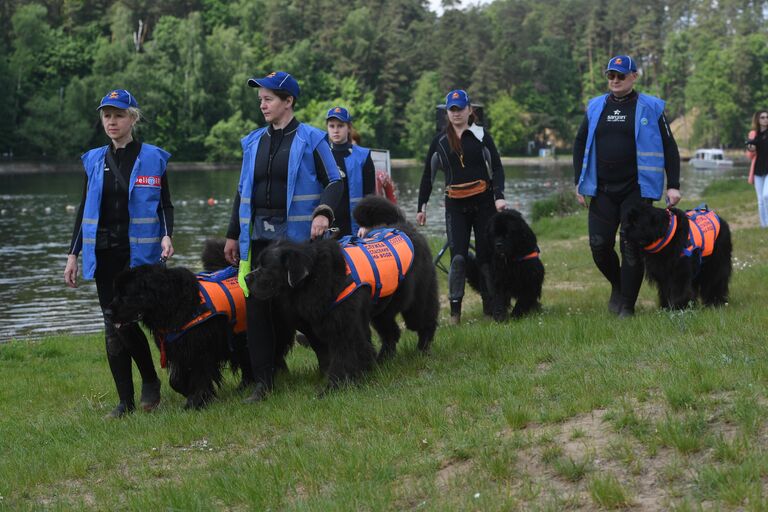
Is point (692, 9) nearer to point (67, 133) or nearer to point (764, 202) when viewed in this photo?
point (67, 133)

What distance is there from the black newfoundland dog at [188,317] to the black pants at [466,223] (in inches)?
121

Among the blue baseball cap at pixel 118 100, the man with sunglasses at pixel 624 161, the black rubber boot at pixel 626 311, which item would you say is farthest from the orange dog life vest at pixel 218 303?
the black rubber boot at pixel 626 311

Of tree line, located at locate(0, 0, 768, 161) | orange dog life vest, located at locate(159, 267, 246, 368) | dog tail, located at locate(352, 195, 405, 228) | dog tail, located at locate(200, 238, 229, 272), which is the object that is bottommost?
orange dog life vest, located at locate(159, 267, 246, 368)

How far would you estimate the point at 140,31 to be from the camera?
335 ft

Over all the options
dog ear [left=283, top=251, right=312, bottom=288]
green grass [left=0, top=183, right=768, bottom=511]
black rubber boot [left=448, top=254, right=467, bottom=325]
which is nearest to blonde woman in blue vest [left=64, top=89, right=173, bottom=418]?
green grass [left=0, top=183, right=768, bottom=511]

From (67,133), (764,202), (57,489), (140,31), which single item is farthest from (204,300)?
(140,31)

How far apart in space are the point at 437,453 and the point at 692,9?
5134 inches

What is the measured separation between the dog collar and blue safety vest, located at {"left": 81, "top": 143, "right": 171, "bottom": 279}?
4.34 m

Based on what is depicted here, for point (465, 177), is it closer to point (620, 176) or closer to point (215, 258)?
point (620, 176)

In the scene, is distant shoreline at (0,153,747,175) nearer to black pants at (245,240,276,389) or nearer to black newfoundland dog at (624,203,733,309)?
black newfoundland dog at (624,203,733,309)

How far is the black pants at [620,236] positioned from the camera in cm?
809

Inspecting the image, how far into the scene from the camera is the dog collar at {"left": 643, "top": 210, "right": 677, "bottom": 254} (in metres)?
8.04

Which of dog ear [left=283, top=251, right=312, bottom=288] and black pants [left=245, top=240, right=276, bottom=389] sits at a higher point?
dog ear [left=283, top=251, right=312, bottom=288]

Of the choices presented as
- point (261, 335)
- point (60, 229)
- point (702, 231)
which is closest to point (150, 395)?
point (261, 335)
